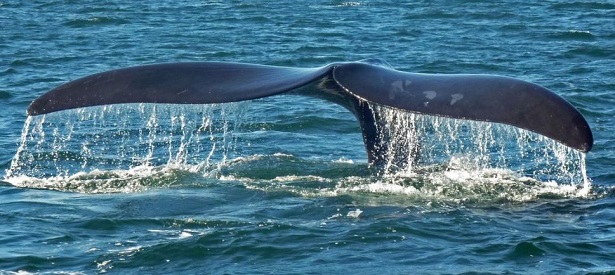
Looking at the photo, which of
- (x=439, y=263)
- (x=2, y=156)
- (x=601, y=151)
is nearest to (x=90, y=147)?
(x=2, y=156)

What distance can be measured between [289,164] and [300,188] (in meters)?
1.27

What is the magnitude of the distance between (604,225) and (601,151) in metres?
3.81

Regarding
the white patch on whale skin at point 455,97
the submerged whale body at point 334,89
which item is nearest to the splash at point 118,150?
the submerged whale body at point 334,89

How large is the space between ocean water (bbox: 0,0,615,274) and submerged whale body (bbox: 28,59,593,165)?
170 millimetres

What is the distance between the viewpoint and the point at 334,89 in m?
9.54

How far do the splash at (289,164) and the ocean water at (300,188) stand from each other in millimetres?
29

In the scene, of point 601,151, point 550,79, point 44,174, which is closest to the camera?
point 44,174

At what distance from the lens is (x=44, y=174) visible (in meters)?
12.1

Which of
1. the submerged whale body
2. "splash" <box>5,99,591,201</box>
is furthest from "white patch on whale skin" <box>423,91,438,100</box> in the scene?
"splash" <box>5,99,591,201</box>

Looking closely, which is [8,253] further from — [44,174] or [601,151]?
[601,151]

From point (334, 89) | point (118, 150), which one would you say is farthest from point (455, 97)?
point (118, 150)

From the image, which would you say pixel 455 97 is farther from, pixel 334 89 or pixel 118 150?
pixel 118 150

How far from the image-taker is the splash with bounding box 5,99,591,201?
10.2 meters

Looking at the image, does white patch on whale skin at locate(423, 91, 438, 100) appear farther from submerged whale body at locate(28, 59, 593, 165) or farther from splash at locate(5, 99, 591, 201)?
splash at locate(5, 99, 591, 201)
